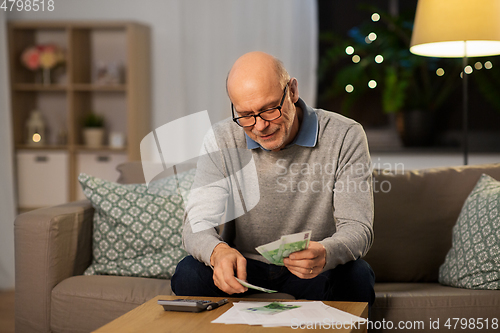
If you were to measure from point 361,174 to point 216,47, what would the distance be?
2.29 metres

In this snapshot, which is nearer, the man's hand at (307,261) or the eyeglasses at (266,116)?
the man's hand at (307,261)

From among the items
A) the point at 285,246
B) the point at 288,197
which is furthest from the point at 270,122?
the point at 285,246

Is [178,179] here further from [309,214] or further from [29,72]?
[29,72]

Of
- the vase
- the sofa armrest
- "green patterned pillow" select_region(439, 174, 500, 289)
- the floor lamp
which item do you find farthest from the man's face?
the vase

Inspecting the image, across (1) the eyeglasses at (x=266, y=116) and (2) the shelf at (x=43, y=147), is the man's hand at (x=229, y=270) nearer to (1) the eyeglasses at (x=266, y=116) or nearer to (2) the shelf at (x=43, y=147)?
(1) the eyeglasses at (x=266, y=116)

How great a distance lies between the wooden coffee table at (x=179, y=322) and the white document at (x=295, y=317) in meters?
0.02

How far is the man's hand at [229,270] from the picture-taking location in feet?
4.04

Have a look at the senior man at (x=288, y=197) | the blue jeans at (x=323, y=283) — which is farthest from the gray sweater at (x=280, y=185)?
the blue jeans at (x=323, y=283)

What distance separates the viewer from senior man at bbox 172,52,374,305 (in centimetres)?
140

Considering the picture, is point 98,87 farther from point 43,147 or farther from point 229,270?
point 229,270

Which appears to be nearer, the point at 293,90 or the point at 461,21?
the point at 293,90

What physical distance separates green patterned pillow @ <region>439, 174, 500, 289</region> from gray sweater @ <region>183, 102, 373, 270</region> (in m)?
0.49

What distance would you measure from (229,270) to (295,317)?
215mm

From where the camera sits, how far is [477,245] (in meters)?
1.71
